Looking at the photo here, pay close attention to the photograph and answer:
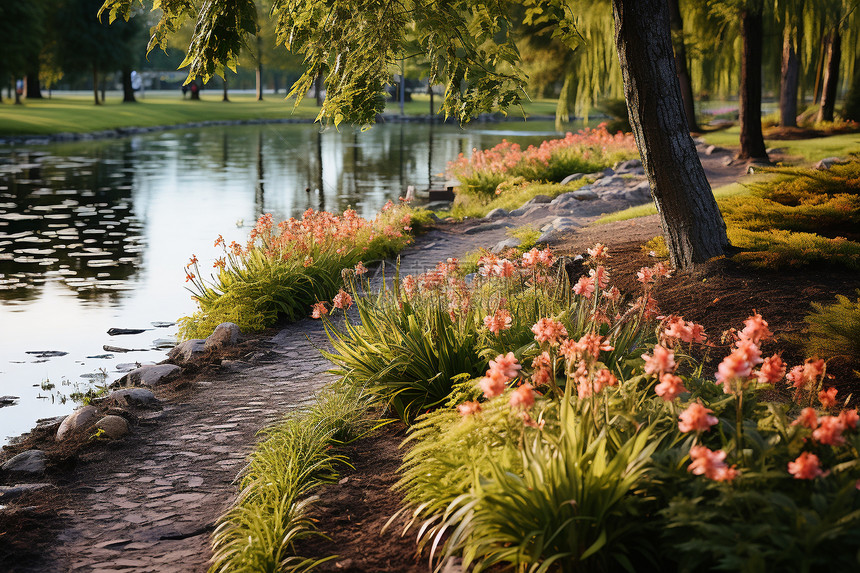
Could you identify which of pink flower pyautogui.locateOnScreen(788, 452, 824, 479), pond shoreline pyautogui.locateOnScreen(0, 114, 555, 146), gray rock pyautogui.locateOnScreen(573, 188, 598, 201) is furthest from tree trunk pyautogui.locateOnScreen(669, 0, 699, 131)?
pink flower pyautogui.locateOnScreen(788, 452, 824, 479)

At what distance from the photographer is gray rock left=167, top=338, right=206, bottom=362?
784cm

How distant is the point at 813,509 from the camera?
110 inches

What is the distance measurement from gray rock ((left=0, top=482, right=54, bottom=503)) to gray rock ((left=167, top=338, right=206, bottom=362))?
111 inches

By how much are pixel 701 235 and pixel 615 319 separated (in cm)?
247

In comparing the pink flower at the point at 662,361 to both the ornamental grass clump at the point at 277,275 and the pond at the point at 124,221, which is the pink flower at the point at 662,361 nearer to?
the pond at the point at 124,221

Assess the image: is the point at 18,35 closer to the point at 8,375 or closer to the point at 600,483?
the point at 8,375

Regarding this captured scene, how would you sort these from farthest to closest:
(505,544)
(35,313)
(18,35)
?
(18,35) → (35,313) → (505,544)

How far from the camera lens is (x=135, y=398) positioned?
6.41m

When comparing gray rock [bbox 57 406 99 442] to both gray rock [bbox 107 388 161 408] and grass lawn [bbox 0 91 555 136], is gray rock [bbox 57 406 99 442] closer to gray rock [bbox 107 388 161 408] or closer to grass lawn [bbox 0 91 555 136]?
gray rock [bbox 107 388 161 408]

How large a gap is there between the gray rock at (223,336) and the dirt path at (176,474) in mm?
558

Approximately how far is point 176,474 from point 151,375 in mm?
2371

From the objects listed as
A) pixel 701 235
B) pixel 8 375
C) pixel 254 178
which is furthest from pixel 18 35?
pixel 701 235

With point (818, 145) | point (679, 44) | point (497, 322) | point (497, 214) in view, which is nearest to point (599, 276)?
point (497, 322)

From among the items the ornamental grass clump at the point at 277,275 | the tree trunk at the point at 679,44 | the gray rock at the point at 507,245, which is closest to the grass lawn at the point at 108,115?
the tree trunk at the point at 679,44
